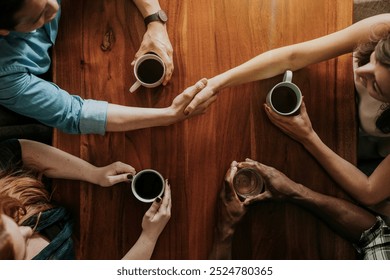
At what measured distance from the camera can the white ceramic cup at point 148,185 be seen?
3.67 feet

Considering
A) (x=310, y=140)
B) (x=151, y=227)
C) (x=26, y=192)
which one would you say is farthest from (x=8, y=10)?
(x=310, y=140)

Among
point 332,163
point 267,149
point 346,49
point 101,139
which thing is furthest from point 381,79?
point 101,139

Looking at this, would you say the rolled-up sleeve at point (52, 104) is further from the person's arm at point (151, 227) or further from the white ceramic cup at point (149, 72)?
the person's arm at point (151, 227)

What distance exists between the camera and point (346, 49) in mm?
1123

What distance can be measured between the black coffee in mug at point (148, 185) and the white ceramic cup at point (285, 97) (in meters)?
0.43

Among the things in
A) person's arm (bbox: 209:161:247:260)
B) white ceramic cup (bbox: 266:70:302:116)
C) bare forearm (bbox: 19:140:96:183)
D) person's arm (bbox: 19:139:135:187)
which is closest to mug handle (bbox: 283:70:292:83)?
white ceramic cup (bbox: 266:70:302:116)

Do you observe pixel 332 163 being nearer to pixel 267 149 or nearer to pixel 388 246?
pixel 267 149

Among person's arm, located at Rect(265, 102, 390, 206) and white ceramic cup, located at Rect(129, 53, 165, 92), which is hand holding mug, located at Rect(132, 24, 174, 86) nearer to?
white ceramic cup, located at Rect(129, 53, 165, 92)

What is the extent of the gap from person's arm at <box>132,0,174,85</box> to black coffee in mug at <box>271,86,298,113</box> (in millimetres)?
348

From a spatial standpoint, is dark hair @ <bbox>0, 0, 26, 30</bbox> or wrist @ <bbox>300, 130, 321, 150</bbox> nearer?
dark hair @ <bbox>0, 0, 26, 30</bbox>

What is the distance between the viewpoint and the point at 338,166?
1.12 meters

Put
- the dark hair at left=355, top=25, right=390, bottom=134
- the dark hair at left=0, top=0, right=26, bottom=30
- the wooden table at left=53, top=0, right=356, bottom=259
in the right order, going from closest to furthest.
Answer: the dark hair at left=0, top=0, right=26, bottom=30
the dark hair at left=355, top=25, right=390, bottom=134
the wooden table at left=53, top=0, right=356, bottom=259

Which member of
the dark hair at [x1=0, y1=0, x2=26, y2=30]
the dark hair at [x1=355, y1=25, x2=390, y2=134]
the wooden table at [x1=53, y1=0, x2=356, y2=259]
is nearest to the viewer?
the dark hair at [x1=0, y1=0, x2=26, y2=30]

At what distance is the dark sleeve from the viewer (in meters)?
1.14
